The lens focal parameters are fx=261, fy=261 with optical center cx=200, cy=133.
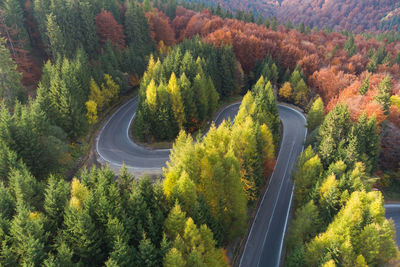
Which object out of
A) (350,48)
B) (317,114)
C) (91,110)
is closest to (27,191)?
(91,110)

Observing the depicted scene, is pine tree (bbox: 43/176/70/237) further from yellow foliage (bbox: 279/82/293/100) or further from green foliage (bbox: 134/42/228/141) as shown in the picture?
yellow foliage (bbox: 279/82/293/100)

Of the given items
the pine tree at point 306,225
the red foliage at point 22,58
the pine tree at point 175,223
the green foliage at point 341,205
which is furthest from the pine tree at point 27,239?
the red foliage at point 22,58

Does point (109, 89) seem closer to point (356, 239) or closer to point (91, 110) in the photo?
point (91, 110)

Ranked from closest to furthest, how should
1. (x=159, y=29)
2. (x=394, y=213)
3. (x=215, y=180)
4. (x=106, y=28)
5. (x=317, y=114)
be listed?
(x=215, y=180), (x=394, y=213), (x=317, y=114), (x=106, y=28), (x=159, y=29)

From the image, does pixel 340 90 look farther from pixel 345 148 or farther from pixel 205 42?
pixel 205 42

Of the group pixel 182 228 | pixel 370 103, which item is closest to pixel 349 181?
pixel 370 103
